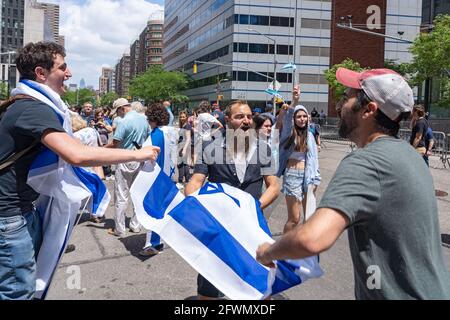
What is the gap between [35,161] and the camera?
8.86 ft

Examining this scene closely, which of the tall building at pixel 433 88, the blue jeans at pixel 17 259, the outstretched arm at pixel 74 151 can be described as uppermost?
the tall building at pixel 433 88

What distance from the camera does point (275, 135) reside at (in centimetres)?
820

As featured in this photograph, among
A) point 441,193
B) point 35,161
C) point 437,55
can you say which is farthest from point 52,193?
point 437,55

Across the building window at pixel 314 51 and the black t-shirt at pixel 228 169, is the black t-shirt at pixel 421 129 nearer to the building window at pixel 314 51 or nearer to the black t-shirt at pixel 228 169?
the black t-shirt at pixel 228 169

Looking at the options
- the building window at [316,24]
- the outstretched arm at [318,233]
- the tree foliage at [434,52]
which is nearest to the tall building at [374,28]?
the building window at [316,24]

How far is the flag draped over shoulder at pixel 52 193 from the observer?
273 centimetres

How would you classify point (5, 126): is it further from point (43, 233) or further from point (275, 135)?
point (275, 135)

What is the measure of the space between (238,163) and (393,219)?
235 centimetres

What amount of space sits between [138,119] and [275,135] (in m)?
2.55

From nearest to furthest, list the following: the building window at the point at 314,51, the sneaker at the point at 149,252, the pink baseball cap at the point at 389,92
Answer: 1. the pink baseball cap at the point at 389,92
2. the sneaker at the point at 149,252
3. the building window at the point at 314,51

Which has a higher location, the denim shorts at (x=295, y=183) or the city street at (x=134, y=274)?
the denim shorts at (x=295, y=183)

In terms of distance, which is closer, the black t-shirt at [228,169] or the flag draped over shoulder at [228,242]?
the flag draped over shoulder at [228,242]

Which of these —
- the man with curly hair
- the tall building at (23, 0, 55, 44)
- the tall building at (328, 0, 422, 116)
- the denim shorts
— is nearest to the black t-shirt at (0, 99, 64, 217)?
the man with curly hair

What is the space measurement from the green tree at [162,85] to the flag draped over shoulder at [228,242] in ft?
305
